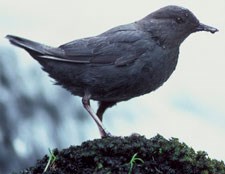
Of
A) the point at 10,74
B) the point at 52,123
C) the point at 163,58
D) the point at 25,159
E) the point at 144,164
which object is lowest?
the point at 144,164

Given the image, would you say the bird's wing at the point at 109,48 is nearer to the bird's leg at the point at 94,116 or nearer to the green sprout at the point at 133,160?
the bird's leg at the point at 94,116

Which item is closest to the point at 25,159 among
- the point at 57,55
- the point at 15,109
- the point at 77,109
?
the point at 15,109

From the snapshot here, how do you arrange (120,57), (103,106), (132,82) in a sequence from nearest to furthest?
(132,82) → (120,57) → (103,106)

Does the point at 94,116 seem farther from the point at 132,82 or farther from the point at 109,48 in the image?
the point at 109,48

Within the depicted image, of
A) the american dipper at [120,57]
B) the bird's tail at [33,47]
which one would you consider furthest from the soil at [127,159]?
the bird's tail at [33,47]

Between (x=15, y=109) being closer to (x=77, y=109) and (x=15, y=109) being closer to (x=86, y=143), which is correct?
(x=77, y=109)

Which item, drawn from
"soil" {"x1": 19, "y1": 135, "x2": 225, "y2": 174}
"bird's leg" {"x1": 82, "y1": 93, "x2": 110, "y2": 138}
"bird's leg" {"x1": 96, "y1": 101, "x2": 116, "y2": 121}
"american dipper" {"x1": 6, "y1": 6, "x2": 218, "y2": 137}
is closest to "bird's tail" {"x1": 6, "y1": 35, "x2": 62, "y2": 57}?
"american dipper" {"x1": 6, "y1": 6, "x2": 218, "y2": 137}

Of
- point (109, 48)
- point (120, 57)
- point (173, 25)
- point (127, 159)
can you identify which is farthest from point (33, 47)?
point (127, 159)
